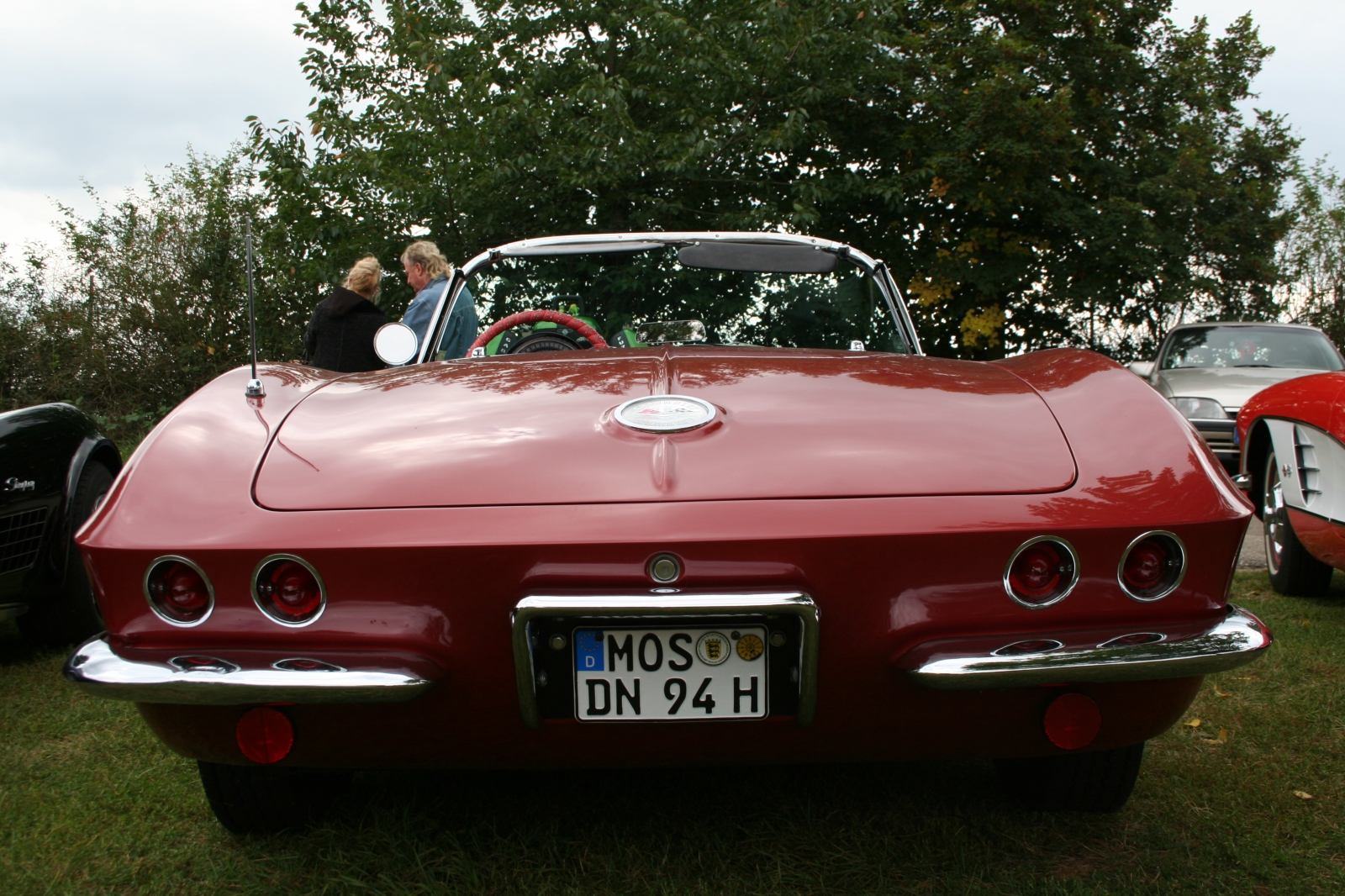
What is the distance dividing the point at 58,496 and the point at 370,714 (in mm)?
2554

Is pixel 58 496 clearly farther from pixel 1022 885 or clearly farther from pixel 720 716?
pixel 1022 885

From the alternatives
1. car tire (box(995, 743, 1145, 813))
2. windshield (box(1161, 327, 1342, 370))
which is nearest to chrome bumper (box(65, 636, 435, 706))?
car tire (box(995, 743, 1145, 813))

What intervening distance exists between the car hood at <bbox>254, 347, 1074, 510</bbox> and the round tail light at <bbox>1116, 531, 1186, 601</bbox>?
163 millimetres

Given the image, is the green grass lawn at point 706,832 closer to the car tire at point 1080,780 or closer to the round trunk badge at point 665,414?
the car tire at point 1080,780

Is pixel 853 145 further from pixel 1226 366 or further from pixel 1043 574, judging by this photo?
pixel 1043 574

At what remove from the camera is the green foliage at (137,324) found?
47.4 ft

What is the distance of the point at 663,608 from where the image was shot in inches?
62.8

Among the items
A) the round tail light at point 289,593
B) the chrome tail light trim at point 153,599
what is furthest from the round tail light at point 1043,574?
the chrome tail light trim at point 153,599

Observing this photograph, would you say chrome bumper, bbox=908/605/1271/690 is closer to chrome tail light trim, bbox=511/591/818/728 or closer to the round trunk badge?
chrome tail light trim, bbox=511/591/818/728

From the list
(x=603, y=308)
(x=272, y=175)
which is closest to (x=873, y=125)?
(x=272, y=175)

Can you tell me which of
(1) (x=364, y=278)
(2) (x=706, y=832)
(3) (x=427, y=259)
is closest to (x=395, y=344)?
(2) (x=706, y=832)

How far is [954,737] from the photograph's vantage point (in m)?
1.75

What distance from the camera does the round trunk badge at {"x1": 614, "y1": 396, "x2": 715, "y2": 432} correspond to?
1.85 meters

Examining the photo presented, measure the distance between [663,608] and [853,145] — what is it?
15280mm
